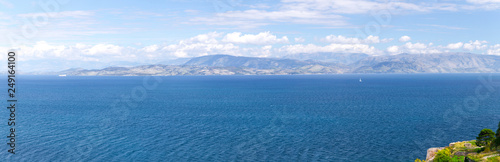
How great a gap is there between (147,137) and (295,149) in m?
44.7

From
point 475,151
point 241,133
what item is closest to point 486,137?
→ point 475,151


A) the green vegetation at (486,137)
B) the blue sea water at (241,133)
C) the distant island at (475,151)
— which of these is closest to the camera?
the distant island at (475,151)

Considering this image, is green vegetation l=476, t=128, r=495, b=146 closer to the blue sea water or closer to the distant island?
the distant island

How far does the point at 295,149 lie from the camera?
86.1 meters

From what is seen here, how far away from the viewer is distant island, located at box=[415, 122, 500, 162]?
2375 inches

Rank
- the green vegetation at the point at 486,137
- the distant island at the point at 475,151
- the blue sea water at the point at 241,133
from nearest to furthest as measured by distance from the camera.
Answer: the distant island at the point at 475,151
the green vegetation at the point at 486,137
the blue sea water at the point at 241,133

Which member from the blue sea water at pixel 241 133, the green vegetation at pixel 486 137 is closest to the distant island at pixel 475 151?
the green vegetation at pixel 486 137

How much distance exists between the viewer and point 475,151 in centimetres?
6862

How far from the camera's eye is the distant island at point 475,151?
6031cm

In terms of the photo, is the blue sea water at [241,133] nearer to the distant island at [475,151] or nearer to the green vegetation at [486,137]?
the distant island at [475,151]

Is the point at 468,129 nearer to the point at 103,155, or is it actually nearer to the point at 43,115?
the point at 103,155

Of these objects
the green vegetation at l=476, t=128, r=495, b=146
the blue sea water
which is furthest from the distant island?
the blue sea water

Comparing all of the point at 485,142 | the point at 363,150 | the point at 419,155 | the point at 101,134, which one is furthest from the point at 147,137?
the point at 485,142

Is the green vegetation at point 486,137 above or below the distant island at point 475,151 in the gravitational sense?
above
